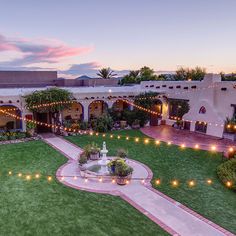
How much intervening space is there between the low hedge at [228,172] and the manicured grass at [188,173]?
0.86 ft

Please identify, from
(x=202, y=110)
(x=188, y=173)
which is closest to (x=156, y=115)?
(x=202, y=110)

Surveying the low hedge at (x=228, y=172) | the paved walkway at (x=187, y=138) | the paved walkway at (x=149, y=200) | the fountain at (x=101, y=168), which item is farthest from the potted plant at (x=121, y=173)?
the paved walkway at (x=187, y=138)

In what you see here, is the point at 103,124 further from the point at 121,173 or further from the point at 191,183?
the point at 191,183

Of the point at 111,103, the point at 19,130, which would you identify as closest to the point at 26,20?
the point at 19,130

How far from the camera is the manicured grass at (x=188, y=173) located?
9379mm

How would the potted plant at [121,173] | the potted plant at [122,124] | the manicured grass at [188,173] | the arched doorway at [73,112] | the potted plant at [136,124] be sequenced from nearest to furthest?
the manicured grass at [188,173], the potted plant at [121,173], the potted plant at [122,124], the potted plant at [136,124], the arched doorway at [73,112]

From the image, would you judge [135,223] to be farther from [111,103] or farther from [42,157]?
[111,103]

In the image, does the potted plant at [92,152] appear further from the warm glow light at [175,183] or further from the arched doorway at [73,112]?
the arched doorway at [73,112]

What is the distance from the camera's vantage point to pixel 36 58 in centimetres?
2900

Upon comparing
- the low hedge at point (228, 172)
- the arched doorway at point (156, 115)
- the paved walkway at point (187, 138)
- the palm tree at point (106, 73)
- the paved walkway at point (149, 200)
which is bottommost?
the paved walkway at point (149, 200)

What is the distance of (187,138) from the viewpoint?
19844mm

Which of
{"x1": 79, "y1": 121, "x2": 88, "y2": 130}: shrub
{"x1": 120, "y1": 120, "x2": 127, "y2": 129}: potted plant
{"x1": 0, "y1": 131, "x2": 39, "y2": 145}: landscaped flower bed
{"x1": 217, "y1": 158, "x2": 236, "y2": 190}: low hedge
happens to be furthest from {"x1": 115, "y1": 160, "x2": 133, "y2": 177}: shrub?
{"x1": 120, "y1": 120, "x2": 127, "y2": 129}: potted plant

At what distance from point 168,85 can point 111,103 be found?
19.9ft

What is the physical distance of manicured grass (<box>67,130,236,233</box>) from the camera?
938 cm
